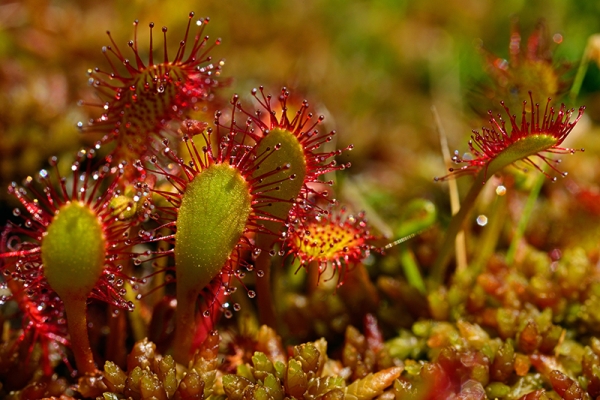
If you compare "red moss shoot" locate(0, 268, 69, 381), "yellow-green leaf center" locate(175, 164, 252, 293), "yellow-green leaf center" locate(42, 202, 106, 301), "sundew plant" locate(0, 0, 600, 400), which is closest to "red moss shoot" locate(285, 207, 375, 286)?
"sundew plant" locate(0, 0, 600, 400)

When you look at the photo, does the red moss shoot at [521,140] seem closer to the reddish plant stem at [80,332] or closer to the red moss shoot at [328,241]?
the red moss shoot at [328,241]

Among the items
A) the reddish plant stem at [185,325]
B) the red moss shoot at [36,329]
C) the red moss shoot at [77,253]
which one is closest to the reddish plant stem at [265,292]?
the reddish plant stem at [185,325]

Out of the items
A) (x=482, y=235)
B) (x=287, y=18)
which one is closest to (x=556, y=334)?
(x=482, y=235)

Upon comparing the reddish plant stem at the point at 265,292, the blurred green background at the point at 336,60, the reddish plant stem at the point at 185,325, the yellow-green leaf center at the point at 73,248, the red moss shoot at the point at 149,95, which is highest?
the blurred green background at the point at 336,60

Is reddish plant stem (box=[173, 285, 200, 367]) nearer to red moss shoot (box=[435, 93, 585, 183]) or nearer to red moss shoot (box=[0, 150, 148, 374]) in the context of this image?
red moss shoot (box=[0, 150, 148, 374])

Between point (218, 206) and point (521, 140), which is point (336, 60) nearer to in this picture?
point (521, 140)

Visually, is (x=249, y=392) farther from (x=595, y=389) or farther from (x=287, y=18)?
(x=287, y=18)
